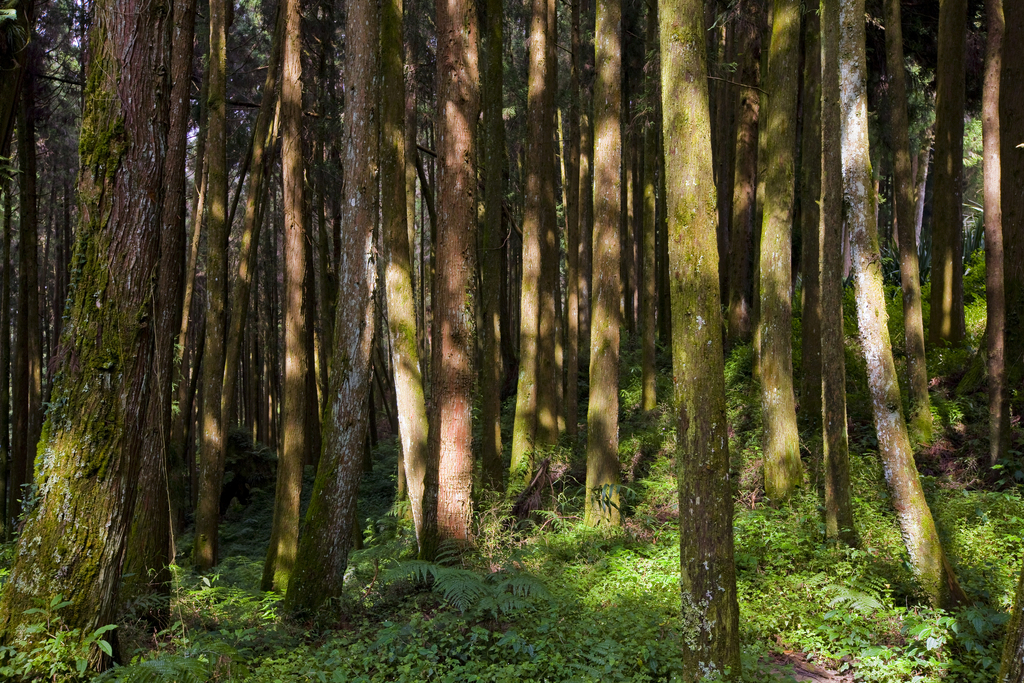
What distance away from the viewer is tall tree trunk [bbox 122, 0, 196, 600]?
5.81 meters

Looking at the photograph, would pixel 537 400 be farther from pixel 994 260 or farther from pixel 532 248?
pixel 994 260

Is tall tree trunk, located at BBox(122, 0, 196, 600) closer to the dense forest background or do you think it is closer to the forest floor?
the dense forest background

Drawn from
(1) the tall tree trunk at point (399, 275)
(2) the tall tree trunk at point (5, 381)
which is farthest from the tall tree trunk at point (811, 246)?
(2) the tall tree trunk at point (5, 381)

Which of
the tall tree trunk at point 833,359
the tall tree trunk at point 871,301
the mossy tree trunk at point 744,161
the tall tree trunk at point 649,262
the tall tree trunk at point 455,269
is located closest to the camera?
the tall tree trunk at point 871,301

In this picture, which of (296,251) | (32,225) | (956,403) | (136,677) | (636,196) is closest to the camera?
(136,677)

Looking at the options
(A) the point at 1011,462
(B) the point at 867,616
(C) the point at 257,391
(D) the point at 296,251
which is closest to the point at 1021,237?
(A) the point at 1011,462

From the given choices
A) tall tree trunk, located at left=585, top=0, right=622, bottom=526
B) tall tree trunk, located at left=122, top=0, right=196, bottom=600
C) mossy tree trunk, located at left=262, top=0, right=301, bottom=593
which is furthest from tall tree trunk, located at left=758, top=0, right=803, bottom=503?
tall tree trunk, located at left=122, top=0, right=196, bottom=600

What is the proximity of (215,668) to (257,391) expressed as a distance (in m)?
23.4

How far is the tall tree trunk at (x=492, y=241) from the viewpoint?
9.55 metres

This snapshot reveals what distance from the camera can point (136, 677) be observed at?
13.6ft

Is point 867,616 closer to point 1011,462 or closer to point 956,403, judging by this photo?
point 1011,462

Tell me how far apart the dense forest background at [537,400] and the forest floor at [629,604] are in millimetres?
46

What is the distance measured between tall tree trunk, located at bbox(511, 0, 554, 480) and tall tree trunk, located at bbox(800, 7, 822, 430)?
14.8 ft

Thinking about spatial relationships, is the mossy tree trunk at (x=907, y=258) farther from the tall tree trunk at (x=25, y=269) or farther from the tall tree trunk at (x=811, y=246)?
the tall tree trunk at (x=25, y=269)
